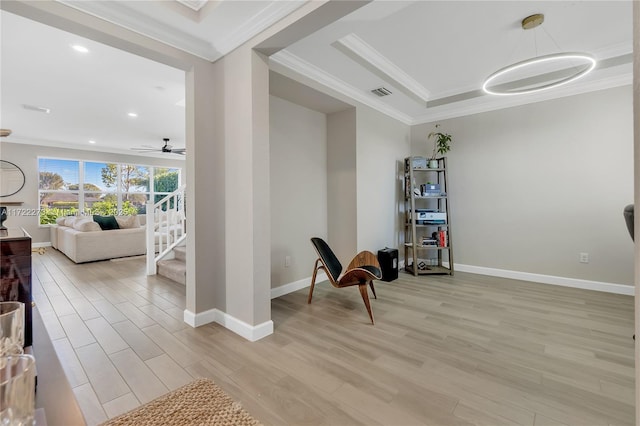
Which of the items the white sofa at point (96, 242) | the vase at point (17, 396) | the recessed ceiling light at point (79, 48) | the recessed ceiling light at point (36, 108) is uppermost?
the recessed ceiling light at point (36, 108)

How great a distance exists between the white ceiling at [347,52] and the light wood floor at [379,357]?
8.12 ft

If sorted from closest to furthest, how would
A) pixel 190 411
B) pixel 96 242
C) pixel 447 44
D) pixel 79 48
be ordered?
pixel 190 411, pixel 79 48, pixel 447 44, pixel 96 242

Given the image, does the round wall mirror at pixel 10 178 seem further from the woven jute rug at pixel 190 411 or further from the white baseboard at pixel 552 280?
the white baseboard at pixel 552 280

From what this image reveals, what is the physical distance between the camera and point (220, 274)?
2592 mm

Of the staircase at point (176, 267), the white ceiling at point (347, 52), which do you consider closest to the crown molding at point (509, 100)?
the white ceiling at point (347, 52)

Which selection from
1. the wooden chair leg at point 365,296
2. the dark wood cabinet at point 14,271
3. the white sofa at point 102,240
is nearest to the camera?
the dark wood cabinet at point 14,271

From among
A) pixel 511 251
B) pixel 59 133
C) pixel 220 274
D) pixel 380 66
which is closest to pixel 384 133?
pixel 380 66

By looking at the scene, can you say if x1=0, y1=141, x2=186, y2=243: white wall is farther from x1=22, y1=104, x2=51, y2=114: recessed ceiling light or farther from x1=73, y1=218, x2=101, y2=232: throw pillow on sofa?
x1=22, y1=104, x2=51, y2=114: recessed ceiling light

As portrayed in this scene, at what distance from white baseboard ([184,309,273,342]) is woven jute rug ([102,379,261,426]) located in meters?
0.64

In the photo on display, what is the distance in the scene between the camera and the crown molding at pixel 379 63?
270 cm

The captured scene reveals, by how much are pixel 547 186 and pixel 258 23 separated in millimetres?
4153

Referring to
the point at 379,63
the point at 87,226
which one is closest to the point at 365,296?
the point at 379,63

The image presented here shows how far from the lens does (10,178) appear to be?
646 cm

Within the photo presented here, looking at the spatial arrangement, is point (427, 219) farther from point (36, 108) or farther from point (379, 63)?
point (36, 108)
